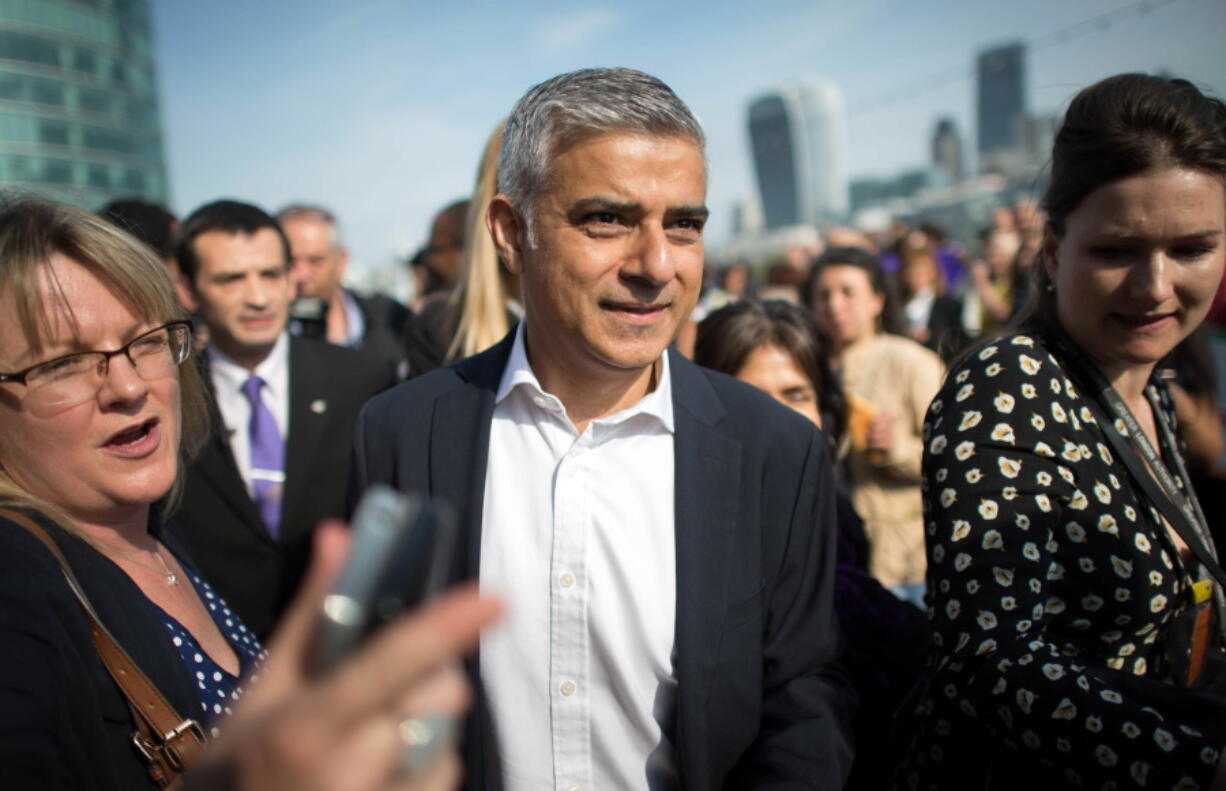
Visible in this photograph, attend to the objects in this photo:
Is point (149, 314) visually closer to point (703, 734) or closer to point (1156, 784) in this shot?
point (703, 734)

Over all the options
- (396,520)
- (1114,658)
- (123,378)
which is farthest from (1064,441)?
(123,378)

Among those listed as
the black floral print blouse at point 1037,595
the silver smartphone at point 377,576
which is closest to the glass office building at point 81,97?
the black floral print blouse at point 1037,595

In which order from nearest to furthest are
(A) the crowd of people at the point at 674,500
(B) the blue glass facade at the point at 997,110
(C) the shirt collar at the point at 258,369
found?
(A) the crowd of people at the point at 674,500, (C) the shirt collar at the point at 258,369, (B) the blue glass facade at the point at 997,110

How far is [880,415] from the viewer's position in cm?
367

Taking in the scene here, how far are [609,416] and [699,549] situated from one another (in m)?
0.37

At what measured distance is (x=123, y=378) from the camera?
1.63 meters

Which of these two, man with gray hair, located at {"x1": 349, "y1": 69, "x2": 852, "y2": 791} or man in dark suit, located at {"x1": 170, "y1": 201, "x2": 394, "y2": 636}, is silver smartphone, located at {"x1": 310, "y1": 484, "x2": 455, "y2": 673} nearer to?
man with gray hair, located at {"x1": 349, "y1": 69, "x2": 852, "y2": 791}

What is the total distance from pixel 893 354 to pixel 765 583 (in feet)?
9.26

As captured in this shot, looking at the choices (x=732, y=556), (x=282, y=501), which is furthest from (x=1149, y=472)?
(x=282, y=501)

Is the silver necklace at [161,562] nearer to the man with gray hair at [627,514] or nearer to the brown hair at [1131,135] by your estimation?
the man with gray hair at [627,514]

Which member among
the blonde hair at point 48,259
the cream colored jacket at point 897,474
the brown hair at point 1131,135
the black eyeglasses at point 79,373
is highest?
the brown hair at point 1131,135

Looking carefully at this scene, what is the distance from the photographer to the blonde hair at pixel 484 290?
9.96ft

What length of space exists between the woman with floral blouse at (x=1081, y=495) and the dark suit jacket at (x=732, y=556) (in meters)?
0.24

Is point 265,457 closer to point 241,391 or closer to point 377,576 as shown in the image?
point 241,391
